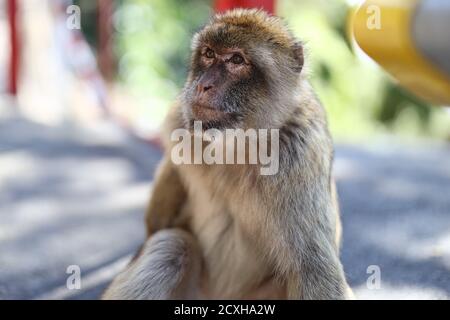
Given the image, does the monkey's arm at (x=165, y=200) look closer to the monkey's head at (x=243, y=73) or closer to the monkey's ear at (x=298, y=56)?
the monkey's head at (x=243, y=73)

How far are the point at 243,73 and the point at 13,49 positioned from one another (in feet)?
17.0

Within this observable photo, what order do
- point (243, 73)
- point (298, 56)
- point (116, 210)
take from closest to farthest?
point (243, 73) → point (298, 56) → point (116, 210)

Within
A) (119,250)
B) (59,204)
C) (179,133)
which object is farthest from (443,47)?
(59,204)

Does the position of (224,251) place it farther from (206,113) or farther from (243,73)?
(243,73)

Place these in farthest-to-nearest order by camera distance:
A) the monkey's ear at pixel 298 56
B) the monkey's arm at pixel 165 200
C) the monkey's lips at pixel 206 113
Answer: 1. the monkey's arm at pixel 165 200
2. the monkey's ear at pixel 298 56
3. the monkey's lips at pixel 206 113

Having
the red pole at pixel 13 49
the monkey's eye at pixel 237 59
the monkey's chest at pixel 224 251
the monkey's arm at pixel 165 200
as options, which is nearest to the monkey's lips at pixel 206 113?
the monkey's eye at pixel 237 59

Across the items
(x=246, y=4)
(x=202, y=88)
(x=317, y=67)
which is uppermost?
(x=317, y=67)

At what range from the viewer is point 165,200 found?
4.00m

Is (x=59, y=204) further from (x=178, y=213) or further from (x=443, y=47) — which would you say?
(x=443, y=47)

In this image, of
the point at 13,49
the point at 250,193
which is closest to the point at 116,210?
the point at 250,193

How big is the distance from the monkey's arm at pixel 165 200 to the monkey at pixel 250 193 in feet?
0.40

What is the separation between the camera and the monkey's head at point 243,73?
3414 mm

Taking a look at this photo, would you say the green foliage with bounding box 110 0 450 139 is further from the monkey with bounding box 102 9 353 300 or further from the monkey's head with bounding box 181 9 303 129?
the monkey's head with bounding box 181 9 303 129
